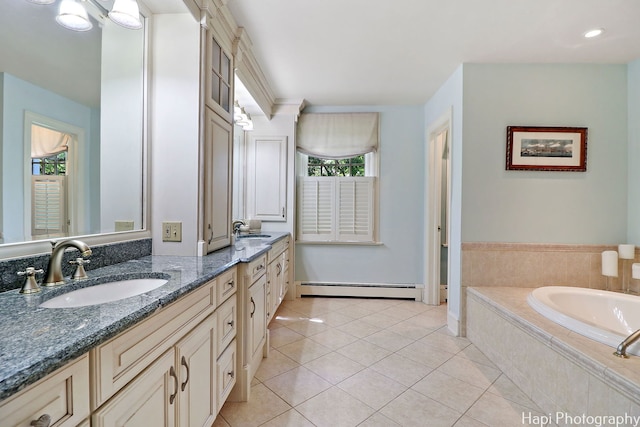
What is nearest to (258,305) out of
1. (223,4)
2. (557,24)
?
(223,4)

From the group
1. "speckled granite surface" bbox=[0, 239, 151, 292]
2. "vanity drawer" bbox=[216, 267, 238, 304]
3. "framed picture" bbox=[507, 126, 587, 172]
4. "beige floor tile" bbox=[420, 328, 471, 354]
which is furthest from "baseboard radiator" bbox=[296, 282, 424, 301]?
"speckled granite surface" bbox=[0, 239, 151, 292]

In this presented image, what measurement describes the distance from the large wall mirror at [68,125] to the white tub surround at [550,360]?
2.41 metres

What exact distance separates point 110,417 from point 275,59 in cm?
259

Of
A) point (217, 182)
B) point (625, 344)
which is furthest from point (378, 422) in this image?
point (217, 182)

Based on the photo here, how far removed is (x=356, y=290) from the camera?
3.59 metres

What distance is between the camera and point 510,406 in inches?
64.8

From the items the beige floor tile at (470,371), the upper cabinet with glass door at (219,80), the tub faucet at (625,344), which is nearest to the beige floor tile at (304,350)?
the beige floor tile at (470,371)

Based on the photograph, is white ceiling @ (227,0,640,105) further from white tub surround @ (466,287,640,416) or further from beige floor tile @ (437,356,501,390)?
beige floor tile @ (437,356,501,390)

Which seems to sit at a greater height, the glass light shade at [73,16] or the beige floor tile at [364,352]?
the glass light shade at [73,16]

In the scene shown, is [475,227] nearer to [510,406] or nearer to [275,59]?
[510,406]

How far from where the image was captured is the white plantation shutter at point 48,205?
1093 millimetres

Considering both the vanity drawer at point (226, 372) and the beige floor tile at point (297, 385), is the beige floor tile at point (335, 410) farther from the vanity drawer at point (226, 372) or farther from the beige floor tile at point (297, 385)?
the vanity drawer at point (226, 372)

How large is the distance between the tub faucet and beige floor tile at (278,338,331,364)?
5.47 ft

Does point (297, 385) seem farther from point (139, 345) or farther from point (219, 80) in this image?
point (219, 80)
